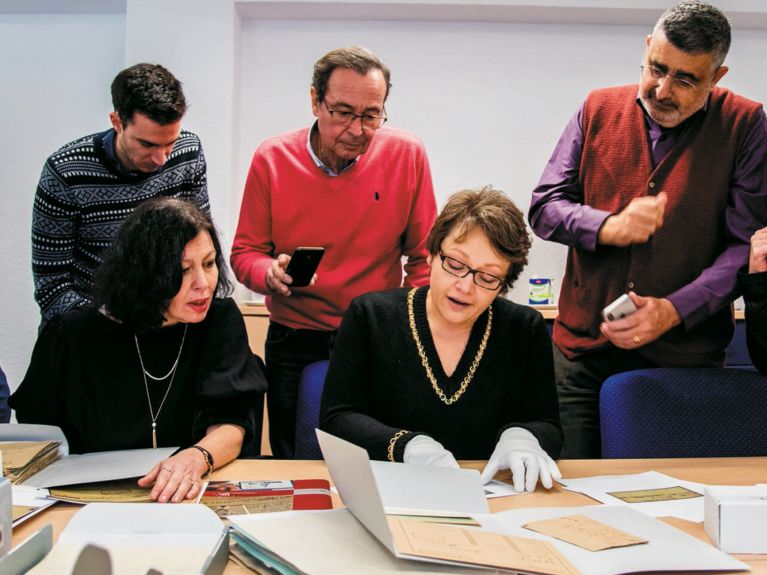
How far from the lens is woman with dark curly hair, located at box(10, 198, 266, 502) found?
1.78 metres

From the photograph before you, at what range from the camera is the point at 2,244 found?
4074 mm

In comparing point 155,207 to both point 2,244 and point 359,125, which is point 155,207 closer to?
point 359,125

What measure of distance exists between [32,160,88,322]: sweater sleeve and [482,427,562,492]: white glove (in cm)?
127

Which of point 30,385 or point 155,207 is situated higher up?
point 155,207

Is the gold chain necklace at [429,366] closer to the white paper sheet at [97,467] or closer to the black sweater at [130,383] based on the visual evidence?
the black sweater at [130,383]

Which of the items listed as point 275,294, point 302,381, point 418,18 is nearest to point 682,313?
point 302,381

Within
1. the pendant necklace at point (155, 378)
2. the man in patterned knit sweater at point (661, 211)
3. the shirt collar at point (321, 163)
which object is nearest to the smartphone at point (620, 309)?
the man in patterned knit sweater at point (661, 211)

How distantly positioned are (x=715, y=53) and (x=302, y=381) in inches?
51.3

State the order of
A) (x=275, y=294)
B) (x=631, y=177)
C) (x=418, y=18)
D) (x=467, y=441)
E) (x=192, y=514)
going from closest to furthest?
(x=192, y=514)
(x=467, y=441)
(x=631, y=177)
(x=275, y=294)
(x=418, y=18)

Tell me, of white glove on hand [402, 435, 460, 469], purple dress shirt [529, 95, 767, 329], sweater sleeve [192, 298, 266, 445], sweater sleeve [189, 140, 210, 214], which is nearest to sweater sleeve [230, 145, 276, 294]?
sweater sleeve [189, 140, 210, 214]

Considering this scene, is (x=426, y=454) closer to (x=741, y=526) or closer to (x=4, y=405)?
(x=741, y=526)

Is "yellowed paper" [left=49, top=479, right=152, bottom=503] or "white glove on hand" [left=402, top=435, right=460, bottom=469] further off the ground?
"white glove on hand" [left=402, top=435, right=460, bottom=469]

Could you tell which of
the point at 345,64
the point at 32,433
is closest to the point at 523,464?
the point at 32,433

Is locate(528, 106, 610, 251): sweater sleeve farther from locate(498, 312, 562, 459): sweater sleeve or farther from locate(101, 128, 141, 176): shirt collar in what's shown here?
locate(101, 128, 141, 176): shirt collar
